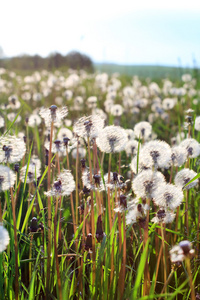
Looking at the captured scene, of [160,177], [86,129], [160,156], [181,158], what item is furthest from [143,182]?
[181,158]

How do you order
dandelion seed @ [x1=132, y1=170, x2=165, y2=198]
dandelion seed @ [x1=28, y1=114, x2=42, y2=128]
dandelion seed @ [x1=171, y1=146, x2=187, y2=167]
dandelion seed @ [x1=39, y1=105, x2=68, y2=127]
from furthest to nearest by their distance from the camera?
1. dandelion seed @ [x1=28, y1=114, x2=42, y2=128]
2. dandelion seed @ [x1=171, y1=146, x2=187, y2=167]
3. dandelion seed @ [x1=39, y1=105, x2=68, y2=127]
4. dandelion seed @ [x1=132, y1=170, x2=165, y2=198]

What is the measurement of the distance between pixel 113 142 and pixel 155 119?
392cm

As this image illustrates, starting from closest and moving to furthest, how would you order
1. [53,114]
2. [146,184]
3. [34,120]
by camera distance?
[146,184] → [53,114] → [34,120]

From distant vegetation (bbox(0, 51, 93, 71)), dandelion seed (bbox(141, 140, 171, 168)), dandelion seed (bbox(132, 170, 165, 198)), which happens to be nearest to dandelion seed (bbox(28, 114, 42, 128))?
dandelion seed (bbox(141, 140, 171, 168))

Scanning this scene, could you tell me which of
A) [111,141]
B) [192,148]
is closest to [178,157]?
[192,148]

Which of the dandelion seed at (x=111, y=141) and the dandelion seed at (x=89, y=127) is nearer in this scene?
the dandelion seed at (x=89, y=127)

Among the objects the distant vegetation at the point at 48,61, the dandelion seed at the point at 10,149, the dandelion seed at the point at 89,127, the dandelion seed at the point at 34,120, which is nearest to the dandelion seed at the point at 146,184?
the dandelion seed at the point at 89,127

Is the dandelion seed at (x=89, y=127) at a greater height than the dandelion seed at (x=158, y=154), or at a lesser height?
greater

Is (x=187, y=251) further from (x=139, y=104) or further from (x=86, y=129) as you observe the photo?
(x=139, y=104)

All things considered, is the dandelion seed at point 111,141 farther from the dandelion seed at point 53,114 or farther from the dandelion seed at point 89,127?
the dandelion seed at point 53,114

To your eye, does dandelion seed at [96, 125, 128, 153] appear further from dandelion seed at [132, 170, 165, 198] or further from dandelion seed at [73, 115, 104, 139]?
dandelion seed at [132, 170, 165, 198]

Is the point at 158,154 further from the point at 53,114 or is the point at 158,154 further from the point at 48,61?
the point at 48,61

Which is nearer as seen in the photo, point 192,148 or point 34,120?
point 192,148

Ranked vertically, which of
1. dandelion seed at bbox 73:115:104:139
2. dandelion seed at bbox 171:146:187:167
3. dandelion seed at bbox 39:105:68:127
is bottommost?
dandelion seed at bbox 171:146:187:167
